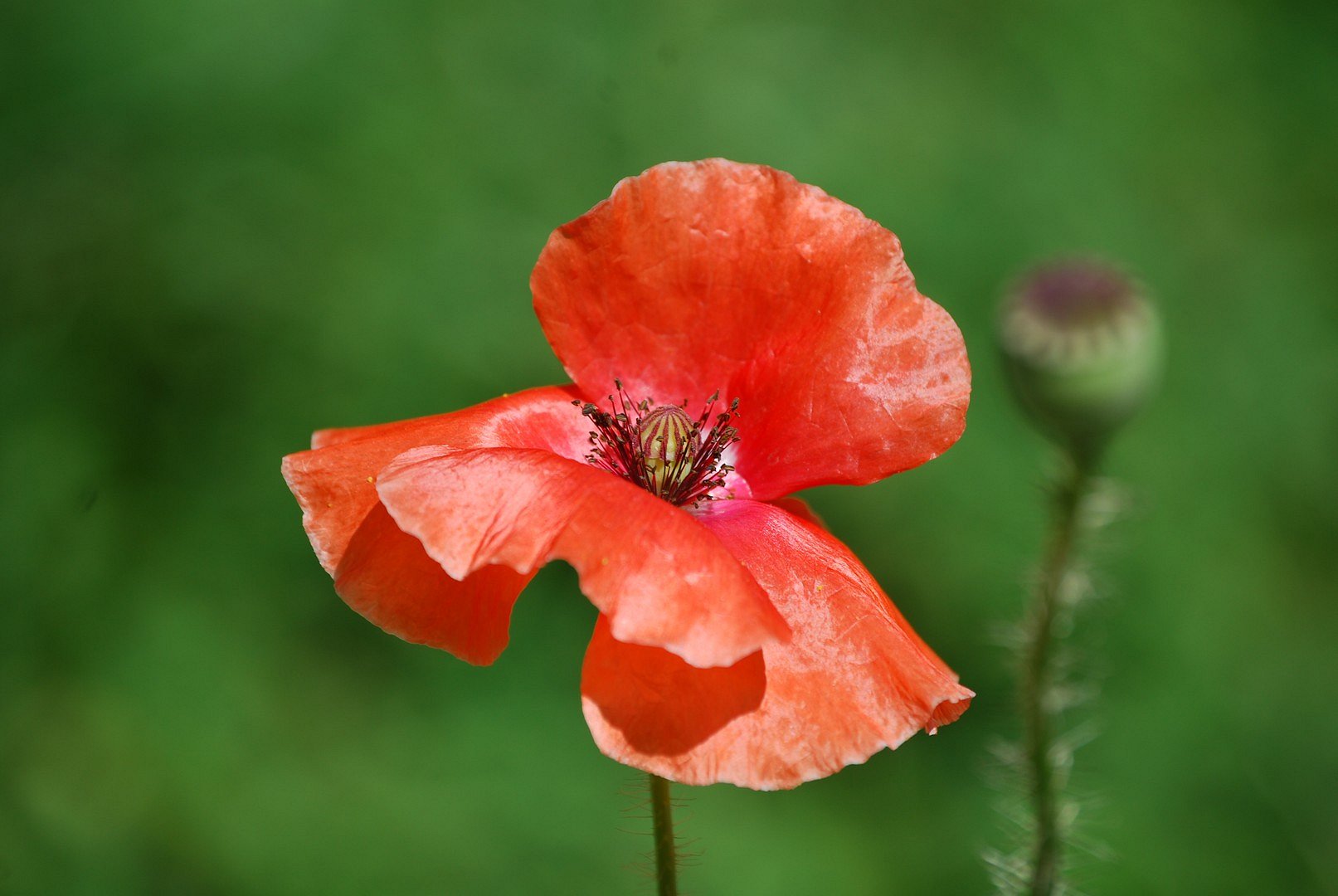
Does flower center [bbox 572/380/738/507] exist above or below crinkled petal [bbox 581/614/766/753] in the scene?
above

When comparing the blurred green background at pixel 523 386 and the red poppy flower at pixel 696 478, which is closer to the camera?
the red poppy flower at pixel 696 478

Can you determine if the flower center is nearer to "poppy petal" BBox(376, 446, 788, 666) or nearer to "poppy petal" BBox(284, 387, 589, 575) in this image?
"poppy petal" BBox(284, 387, 589, 575)

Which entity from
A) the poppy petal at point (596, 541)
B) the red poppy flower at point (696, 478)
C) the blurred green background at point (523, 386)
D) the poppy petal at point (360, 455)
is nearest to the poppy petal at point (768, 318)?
the red poppy flower at point (696, 478)

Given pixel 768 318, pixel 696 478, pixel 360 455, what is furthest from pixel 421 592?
pixel 768 318

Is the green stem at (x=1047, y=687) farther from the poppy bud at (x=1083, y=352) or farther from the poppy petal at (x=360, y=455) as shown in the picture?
the poppy petal at (x=360, y=455)

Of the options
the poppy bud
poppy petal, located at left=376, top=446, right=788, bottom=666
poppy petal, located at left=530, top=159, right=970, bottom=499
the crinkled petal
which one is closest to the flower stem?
the crinkled petal

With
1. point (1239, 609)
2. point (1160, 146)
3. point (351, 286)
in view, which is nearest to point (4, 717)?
point (351, 286)

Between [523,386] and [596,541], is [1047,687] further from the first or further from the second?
[523,386]
